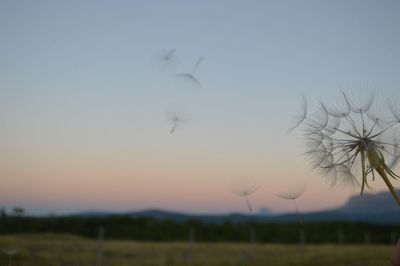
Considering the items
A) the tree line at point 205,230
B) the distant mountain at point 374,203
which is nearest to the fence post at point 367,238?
the tree line at point 205,230

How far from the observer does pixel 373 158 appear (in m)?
3.28

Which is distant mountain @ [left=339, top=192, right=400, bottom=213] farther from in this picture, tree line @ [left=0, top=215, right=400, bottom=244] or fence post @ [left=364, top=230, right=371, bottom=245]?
tree line @ [left=0, top=215, right=400, bottom=244]

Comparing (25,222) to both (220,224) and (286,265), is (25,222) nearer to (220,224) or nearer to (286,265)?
(220,224)

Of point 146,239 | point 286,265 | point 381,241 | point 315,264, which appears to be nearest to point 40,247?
point 286,265

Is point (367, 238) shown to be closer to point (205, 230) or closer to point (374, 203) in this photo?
point (205, 230)

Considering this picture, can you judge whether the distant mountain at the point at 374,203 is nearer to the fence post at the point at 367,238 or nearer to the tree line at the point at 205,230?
the fence post at the point at 367,238

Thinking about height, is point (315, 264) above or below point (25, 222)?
below

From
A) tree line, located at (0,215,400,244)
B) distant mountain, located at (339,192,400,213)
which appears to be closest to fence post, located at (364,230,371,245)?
tree line, located at (0,215,400,244)

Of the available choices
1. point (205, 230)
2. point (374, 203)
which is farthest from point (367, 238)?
point (374, 203)

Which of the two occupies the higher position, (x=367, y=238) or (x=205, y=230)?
(x=205, y=230)

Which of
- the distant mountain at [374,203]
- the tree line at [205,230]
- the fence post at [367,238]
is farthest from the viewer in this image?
the tree line at [205,230]

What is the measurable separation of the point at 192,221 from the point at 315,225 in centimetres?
1951

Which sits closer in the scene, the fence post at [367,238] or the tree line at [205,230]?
the fence post at [367,238]

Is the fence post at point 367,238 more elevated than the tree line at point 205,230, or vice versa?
the tree line at point 205,230
